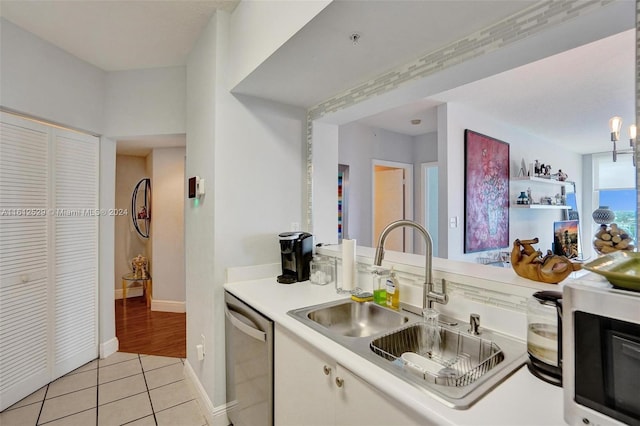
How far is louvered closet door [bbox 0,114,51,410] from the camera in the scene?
2.05 m

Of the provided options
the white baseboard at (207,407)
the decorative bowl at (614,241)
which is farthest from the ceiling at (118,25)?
the white baseboard at (207,407)

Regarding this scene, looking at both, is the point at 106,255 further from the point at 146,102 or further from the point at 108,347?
the point at 146,102

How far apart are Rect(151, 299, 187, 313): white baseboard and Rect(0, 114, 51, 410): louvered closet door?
1536mm

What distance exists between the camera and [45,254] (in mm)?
2320

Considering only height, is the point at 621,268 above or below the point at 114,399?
above

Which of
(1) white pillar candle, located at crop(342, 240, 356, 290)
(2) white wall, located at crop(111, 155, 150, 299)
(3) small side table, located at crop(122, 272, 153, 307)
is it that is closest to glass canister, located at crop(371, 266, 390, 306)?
(1) white pillar candle, located at crop(342, 240, 356, 290)

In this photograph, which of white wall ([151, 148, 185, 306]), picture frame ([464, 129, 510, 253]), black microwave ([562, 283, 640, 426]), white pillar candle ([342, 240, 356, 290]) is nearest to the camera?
black microwave ([562, 283, 640, 426])

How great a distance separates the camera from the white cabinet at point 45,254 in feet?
6.81

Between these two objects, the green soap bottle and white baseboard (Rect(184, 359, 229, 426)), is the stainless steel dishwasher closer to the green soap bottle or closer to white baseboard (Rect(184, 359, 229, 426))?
white baseboard (Rect(184, 359, 229, 426))

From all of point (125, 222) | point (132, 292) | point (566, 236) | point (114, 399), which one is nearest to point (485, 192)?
point (566, 236)

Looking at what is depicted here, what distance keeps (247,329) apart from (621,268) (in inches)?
57.6

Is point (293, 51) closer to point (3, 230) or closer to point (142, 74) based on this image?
point (142, 74)

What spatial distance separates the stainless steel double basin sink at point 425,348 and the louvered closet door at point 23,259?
2178 millimetres

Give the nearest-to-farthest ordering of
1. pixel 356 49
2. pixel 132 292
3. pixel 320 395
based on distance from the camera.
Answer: pixel 320 395 < pixel 356 49 < pixel 132 292
